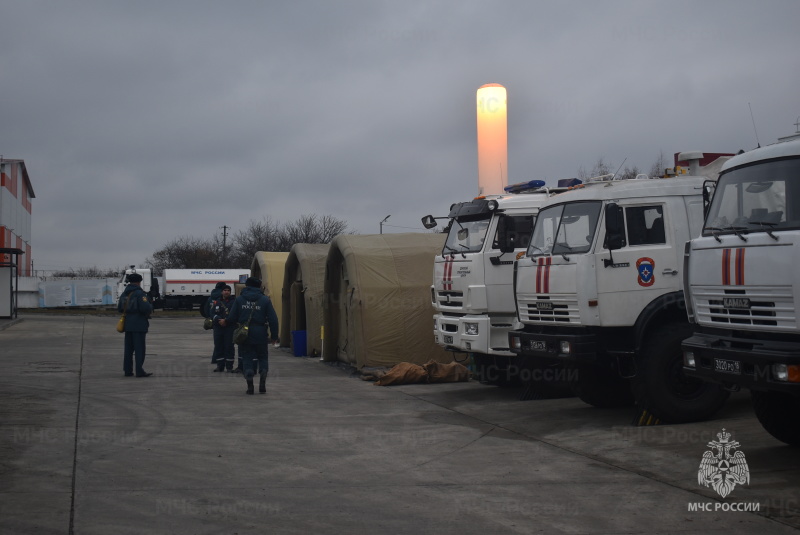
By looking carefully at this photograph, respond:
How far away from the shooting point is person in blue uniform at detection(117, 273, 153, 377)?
1516 cm

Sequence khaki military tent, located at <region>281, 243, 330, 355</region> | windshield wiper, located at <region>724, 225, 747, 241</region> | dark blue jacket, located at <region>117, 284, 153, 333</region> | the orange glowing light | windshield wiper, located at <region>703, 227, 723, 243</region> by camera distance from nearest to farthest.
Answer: windshield wiper, located at <region>724, 225, 747, 241</region> < windshield wiper, located at <region>703, 227, 723, 243</region> < dark blue jacket, located at <region>117, 284, 153, 333</region> < the orange glowing light < khaki military tent, located at <region>281, 243, 330, 355</region>

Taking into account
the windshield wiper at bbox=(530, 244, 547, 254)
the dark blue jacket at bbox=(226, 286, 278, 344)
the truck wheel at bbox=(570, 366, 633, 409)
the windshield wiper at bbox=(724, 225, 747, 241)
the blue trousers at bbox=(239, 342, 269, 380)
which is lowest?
the truck wheel at bbox=(570, 366, 633, 409)

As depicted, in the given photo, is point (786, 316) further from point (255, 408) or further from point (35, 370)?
point (35, 370)

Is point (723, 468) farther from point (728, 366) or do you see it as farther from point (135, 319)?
point (135, 319)

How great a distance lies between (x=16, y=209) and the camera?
5309 centimetres

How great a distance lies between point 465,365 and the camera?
15914 mm

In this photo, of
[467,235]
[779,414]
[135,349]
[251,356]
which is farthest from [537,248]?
[135,349]

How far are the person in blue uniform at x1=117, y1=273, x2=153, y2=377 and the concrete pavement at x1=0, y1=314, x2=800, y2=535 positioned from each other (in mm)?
1602

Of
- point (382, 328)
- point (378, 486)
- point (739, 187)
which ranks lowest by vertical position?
point (378, 486)

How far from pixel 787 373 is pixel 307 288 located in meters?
15.8

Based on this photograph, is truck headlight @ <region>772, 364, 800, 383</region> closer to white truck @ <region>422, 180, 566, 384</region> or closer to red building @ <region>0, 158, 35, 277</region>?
white truck @ <region>422, 180, 566, 384</region>

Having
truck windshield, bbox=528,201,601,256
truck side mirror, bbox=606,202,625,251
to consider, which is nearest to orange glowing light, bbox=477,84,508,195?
truck windshield, bbox=528,201,601,256

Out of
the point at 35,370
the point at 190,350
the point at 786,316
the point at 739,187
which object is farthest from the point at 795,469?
the point at 190,350

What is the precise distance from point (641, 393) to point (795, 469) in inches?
92.2
